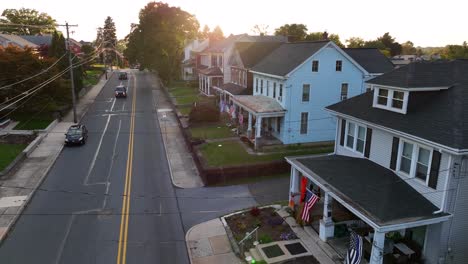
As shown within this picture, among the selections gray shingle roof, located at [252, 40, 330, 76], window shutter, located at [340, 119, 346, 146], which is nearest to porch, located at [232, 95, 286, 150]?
gray shingle roof, located at [252, 40, 330, 76]

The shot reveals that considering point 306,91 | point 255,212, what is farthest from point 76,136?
point 306,91

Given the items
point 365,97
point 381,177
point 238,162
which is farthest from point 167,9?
point 381,177

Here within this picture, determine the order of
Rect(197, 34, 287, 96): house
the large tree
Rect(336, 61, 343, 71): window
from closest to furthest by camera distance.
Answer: Rect(336, 61, 343, 71): window
Rect(197, 34, 287, 96): house
the large tree

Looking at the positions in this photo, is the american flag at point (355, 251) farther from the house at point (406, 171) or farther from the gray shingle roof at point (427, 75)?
the gray shingle roof at point (427, 75)

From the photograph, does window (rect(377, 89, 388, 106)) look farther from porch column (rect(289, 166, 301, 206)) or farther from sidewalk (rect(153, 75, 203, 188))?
sidewalk (rect(153, 75, 203, 188))

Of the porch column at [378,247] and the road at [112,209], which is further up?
the porch column at [378,247]

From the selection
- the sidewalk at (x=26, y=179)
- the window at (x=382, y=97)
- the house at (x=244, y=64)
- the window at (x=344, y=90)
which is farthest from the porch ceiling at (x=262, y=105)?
the sidewalk at (x=26, y=179)
